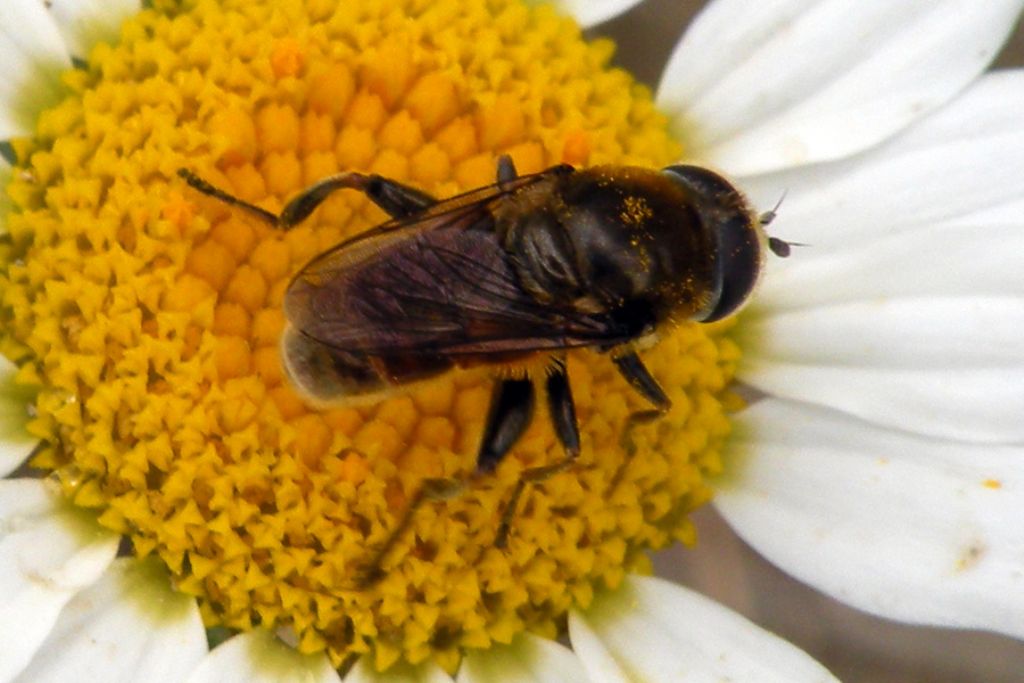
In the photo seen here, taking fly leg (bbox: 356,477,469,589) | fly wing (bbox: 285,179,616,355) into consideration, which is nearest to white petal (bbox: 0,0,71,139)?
fly wing (bbox: 285,179,616,355)

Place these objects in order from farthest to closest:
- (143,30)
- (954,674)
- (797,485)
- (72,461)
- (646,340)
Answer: (954,674), (797,485), (143,30), (72,461), (646,340)

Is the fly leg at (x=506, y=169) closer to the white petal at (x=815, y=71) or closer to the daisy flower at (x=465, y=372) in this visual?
the daisy flower at (x=465, y=372)

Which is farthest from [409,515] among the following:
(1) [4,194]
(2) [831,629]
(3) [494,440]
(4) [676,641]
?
(2) [831,629]

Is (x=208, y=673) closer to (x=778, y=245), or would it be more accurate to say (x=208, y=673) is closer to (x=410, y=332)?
(x=410, y=332)

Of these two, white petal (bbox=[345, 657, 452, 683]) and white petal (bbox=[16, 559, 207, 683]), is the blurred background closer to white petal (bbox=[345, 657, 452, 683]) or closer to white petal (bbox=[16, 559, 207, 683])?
white petal (bbox=[345, 657, 452, 683])

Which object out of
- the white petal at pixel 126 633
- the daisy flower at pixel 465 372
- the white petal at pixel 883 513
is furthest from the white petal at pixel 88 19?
the white petal at pixel 883 513

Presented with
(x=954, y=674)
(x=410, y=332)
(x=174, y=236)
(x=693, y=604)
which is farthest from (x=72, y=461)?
(x=954, y=674)
